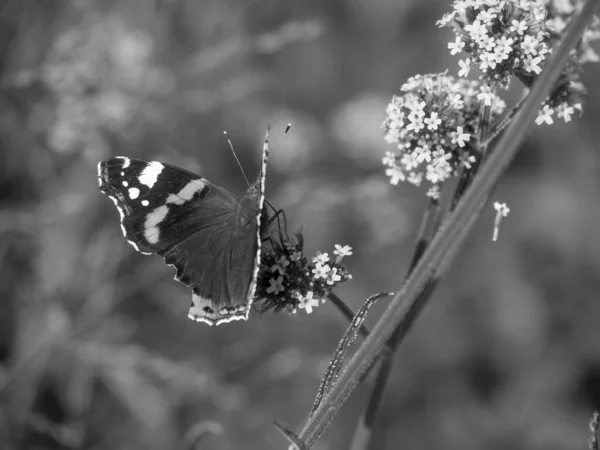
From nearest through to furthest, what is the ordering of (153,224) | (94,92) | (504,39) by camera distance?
(504,39), (153,224), (94,92)

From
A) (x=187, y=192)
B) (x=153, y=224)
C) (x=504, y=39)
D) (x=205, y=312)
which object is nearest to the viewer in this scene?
(x=504, y=39)

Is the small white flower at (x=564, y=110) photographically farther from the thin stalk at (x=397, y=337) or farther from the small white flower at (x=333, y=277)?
the small white flower at (x=333, y=277)

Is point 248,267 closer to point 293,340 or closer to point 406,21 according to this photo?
point 293,340

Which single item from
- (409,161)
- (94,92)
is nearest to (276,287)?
(409,161)

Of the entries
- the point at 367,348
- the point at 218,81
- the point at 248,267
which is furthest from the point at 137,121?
the point at 367,348

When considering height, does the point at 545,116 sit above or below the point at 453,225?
above

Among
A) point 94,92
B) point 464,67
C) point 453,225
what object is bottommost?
point 453,225

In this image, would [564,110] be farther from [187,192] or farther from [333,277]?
[187,192]

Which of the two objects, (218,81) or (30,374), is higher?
(218,81)
